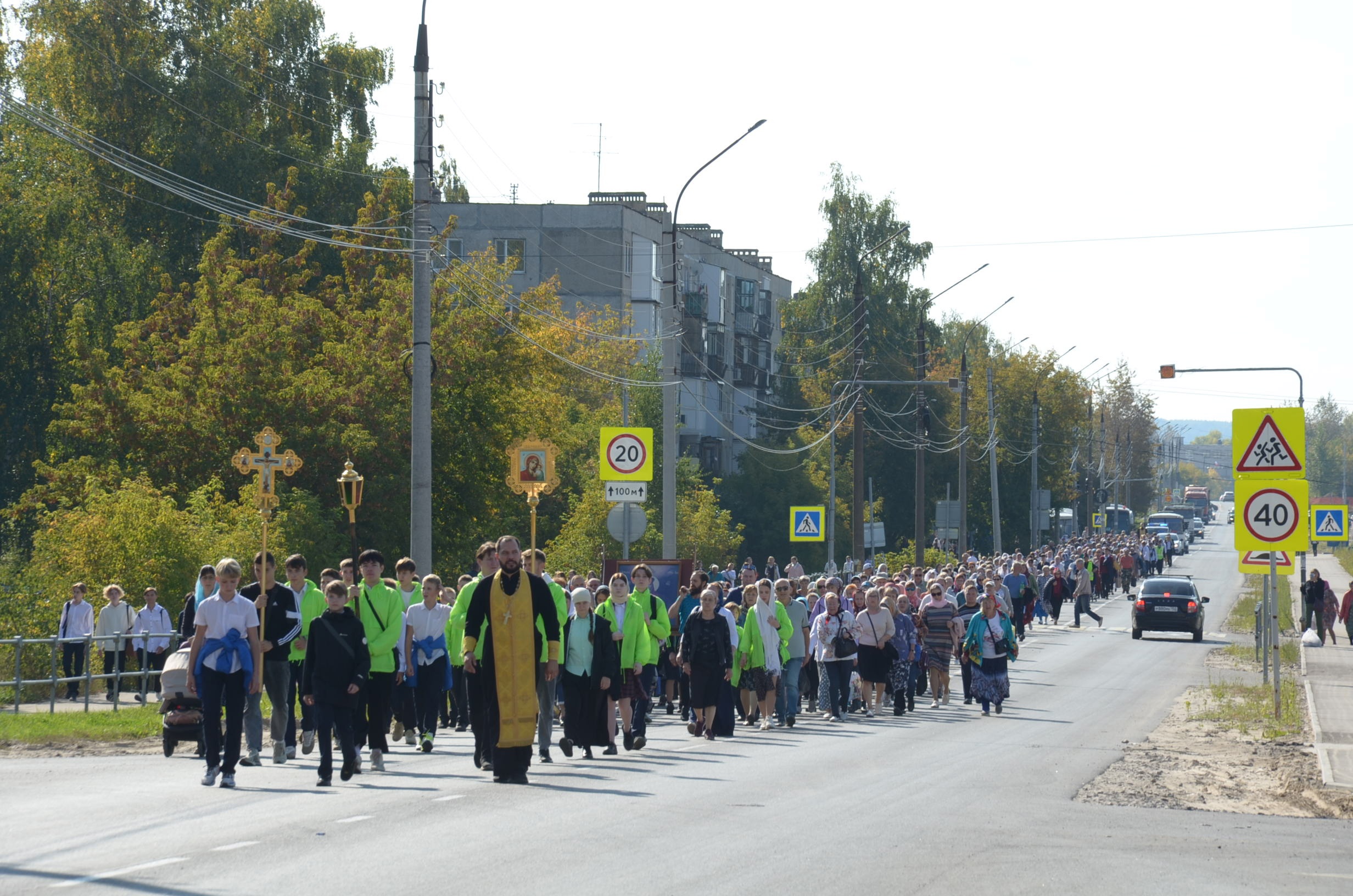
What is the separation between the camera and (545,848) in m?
10.4

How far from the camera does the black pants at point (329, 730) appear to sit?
13867mm

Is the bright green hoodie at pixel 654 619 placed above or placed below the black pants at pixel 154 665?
above

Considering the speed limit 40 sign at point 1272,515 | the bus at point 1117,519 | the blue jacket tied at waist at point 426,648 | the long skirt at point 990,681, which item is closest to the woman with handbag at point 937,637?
the long skirt at point 990,681

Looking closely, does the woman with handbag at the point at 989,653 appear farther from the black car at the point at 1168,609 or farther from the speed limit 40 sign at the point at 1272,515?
the black car at the point at 1168,609

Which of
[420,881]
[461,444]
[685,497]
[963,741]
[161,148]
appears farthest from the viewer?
[685,497]

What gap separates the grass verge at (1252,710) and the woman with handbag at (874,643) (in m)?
3.88

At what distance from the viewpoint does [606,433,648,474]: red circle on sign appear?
83.6 ft

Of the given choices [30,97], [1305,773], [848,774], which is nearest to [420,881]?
[848,774]

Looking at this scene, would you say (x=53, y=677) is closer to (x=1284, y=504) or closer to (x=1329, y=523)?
(x=1284, y=504)

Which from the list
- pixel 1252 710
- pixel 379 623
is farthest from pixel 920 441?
pixel 379 623

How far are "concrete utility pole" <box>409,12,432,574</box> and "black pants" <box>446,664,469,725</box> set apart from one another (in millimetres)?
1798

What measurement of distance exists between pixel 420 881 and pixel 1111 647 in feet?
113

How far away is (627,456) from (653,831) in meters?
14.5

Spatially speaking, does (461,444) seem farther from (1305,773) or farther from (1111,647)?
(1305,773)
